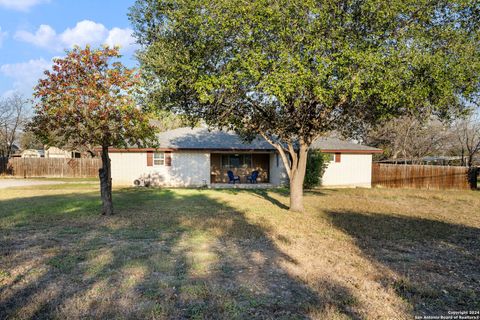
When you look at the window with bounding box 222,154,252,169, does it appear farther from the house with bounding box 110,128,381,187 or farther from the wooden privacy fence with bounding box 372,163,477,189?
the wooden privacy fence with bounding box 372,163,477,189

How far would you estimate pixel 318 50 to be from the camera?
8.78 m

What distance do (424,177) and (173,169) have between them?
54.0 feet

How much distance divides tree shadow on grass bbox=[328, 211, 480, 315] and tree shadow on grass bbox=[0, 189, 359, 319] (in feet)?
3.29

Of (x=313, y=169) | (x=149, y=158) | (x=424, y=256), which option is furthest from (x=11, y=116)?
(x=424, y=256)

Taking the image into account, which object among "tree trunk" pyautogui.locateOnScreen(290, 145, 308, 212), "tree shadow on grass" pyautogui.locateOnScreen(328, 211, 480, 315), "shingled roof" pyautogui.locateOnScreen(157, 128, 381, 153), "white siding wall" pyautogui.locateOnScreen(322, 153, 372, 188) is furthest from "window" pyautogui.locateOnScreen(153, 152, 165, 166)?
"tree shadow on grass" pyautogui.locateOnScreen(328, 211, 480, 315)

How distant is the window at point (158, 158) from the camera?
2167cm

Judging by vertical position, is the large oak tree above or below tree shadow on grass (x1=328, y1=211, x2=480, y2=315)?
above

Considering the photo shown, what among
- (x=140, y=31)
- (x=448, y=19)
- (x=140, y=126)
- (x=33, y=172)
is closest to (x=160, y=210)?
(x=140, y=126)

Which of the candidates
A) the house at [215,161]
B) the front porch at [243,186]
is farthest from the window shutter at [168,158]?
the front porch at [243,186]

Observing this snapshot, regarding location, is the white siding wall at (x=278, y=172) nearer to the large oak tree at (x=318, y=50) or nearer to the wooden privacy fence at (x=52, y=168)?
the large oak tree at (x=318, y=50)

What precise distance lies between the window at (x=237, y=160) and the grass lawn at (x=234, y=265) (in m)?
13.4

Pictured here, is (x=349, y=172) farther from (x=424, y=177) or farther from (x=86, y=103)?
(x=86, y=103)

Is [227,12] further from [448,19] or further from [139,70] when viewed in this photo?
[448,19]

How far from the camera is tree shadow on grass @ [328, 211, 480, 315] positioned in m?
4.32
